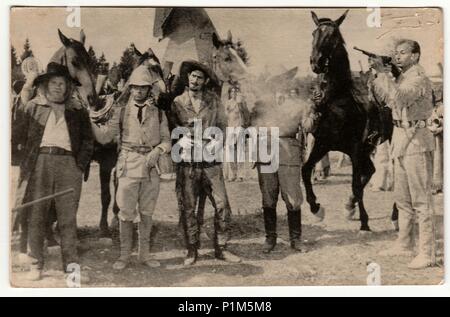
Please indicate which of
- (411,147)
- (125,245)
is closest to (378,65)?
(411,147)

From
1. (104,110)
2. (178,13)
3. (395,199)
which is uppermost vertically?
(178,13)

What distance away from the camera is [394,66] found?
5461 mm

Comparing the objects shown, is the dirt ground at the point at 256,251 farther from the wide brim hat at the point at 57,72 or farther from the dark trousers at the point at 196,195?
the wide brim hat at the point at 57,72

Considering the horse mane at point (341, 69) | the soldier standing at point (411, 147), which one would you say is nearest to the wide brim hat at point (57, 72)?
the horse mane at point (341, 69)

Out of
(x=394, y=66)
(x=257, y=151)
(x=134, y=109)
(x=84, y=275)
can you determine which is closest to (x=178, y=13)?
(x=134, y=109)

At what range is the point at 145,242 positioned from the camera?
17.6 ft

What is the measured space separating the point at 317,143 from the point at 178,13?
1.56 m

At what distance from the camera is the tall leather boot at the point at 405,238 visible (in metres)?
5.43

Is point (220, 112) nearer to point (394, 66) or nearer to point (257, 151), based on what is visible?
point (257, 151)

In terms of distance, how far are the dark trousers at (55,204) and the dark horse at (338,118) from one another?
191 centimetres

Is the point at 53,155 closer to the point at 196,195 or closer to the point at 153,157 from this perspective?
the point at 153,157

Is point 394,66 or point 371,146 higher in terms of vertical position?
point 394,66

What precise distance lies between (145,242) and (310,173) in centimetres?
146

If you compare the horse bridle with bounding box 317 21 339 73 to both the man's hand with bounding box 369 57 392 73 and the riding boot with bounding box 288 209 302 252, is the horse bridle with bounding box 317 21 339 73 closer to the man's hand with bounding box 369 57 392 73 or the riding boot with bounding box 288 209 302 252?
the man's hand with bounding box 369 57 392 73
